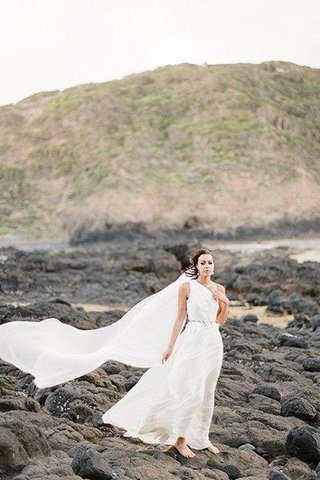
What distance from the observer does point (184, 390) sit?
6375mm

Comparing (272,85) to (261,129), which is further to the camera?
(272,85)

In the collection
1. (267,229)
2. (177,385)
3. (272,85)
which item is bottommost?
(267,229)

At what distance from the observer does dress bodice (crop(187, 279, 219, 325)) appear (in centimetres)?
649

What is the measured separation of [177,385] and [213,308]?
71cm

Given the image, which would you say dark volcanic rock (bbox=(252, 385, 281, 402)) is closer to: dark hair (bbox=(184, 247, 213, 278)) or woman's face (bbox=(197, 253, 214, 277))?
dark hair (bbox=(184, 247, 213, 278))

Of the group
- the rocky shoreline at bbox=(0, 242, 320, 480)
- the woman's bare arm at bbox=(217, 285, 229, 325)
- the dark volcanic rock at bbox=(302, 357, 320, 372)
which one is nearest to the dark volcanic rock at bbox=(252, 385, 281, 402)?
the rocky shoreline at bbox=(0, 242, 320, 480)

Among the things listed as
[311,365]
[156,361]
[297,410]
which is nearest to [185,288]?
[156,361]

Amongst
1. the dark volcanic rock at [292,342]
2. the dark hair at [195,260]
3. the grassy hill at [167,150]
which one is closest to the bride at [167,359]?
the dark hair at [195,260]

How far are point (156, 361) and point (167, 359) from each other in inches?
7.1

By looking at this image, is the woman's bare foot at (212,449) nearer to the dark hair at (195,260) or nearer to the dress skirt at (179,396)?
the dress skirt at (179,396)

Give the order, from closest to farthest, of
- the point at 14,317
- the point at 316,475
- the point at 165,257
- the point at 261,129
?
the point at 316,475
the point at 14,317
the point at 165,257
the point at 261,129

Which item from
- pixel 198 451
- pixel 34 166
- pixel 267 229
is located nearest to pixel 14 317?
pixel 198 451

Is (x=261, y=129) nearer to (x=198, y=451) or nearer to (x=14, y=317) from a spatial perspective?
(x=14, y=317)

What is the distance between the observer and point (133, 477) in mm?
5668
